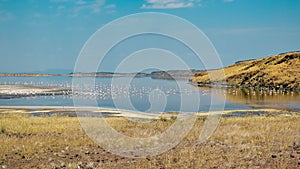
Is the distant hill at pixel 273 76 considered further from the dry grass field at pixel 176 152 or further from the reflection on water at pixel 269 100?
the dry grass field at pixel 176 152

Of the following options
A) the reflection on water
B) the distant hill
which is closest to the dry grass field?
the reflection on water

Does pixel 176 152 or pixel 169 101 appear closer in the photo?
pixel 176 152

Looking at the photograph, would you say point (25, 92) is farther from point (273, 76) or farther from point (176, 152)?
point (273, 76)

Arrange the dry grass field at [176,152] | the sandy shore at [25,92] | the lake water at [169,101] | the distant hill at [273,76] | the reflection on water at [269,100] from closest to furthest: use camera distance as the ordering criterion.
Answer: the dry grass field at [176,152] < the lake water at [169,101] < the reflection on water at [269,100] < the sandy shore at [25,92] < the distant hill at [273,76]

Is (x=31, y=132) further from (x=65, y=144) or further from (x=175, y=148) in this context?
(x=175, y=148)

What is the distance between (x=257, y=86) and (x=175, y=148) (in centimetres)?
10739

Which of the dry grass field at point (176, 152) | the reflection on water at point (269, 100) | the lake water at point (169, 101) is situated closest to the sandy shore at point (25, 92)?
the lake water at point (169, 101)

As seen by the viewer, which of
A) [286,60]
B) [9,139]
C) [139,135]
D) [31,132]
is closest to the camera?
[9,139]

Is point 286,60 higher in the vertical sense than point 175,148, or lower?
higher

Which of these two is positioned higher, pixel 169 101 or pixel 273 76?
pixel 273 76

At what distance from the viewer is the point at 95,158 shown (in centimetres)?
1384

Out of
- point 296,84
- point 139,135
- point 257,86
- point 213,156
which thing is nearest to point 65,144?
point 139,135

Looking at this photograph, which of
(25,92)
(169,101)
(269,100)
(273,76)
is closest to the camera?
(169,101)

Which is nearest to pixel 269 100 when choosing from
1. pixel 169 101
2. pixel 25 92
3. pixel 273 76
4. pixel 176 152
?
pixel 169 101
